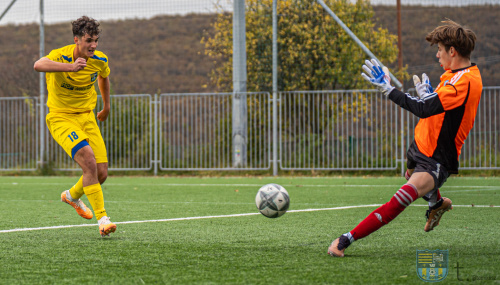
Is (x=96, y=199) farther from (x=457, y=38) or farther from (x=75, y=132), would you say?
(x=457, y=38)

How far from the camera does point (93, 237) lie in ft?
18.5

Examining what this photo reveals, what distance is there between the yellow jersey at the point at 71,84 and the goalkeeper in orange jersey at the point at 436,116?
2.77m

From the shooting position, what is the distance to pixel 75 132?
593 cm

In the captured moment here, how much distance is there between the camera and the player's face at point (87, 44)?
5.85 meters

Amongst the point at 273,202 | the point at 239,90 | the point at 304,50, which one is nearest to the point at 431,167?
the point at 273,202

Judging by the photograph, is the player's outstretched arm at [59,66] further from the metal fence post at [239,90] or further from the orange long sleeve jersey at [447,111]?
the metal fence post at [239,90]

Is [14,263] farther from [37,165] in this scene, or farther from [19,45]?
[19,45]

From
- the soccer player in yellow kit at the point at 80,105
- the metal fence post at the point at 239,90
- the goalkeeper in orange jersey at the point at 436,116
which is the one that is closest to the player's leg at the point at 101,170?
the soccer player in yellow kit at the point at 80,105

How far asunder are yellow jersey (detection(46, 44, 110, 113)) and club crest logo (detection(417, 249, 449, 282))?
11.7 feet

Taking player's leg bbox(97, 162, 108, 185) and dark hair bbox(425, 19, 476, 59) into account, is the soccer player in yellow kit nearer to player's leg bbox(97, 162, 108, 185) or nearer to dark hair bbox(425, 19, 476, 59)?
player's leg bbox(97, 162, 108, 185)

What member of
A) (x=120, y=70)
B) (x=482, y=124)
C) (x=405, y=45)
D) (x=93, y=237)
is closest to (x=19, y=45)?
(x=120, y=70)

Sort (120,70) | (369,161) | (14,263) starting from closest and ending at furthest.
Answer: (14,263) < (369,161) < (120,70)

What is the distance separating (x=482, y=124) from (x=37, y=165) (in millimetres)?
12113

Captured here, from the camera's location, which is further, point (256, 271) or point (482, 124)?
point (482, 124)
